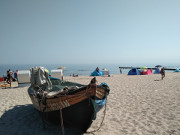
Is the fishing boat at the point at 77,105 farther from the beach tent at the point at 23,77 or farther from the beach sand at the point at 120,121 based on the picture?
the beach tent at the point at 23,77

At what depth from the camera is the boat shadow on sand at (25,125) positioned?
4898mm

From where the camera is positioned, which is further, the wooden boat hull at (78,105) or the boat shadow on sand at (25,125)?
the boat shadow on sand at (25,125)

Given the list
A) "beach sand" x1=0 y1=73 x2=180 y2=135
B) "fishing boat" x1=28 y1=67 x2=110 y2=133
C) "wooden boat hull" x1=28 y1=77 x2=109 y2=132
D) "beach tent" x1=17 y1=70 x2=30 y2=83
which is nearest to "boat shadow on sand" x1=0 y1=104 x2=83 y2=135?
"beach sand" x1=0 y1=73 x2=180 y2=135

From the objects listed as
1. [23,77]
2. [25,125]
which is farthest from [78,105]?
[23,77]

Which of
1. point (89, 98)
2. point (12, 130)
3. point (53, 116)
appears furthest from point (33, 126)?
point (89, 98)

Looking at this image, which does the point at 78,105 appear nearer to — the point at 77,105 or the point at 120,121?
the point at 77,105

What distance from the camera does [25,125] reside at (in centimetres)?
546

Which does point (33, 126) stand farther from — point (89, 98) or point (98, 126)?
point (89, 98)

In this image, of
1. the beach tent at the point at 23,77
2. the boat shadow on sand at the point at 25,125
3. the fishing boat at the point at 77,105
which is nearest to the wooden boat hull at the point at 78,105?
the fishing boat at the point at 77,105

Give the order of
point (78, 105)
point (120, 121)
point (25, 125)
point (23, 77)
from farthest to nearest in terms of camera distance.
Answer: point (23, 77)
point (120, 121)
point (25, 125)
point (78, 105)

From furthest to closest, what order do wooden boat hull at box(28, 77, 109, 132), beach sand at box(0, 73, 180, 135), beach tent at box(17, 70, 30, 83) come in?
beach tent at box(17, 70, 30, 83)
beach sand at box(0, 73, 180, 135)
wooden boat hull at box(28, 77, 109, 132)

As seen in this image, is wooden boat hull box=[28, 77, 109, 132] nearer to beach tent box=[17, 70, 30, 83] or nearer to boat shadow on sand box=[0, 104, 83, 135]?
boat shadow on sand box=[0, 104, 83, 135]

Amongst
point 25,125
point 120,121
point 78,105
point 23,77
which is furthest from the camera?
point 23,77

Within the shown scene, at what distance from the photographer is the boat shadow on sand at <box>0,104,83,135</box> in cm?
490
